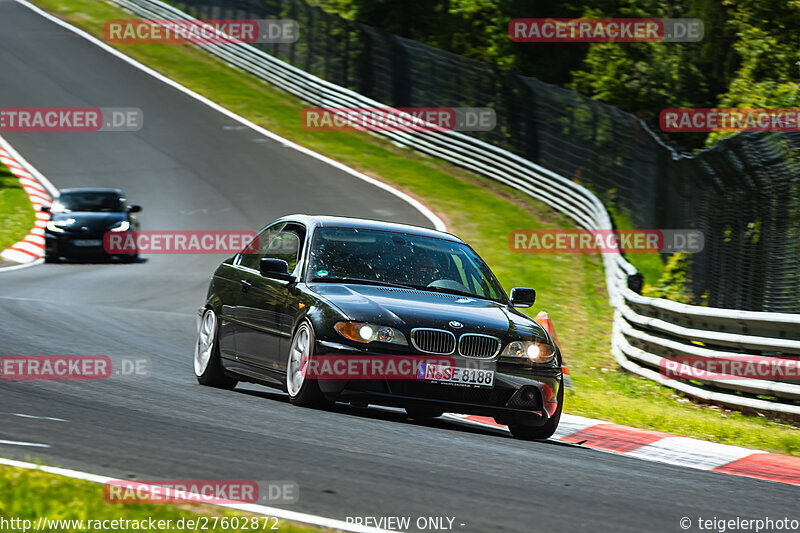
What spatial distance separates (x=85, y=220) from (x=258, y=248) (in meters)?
14.2

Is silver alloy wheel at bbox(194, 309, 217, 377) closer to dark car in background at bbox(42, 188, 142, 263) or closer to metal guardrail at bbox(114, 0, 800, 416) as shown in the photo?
metal guardrail at bbox(114, 0, 800, 416)

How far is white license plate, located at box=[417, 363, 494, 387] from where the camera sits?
8.30m

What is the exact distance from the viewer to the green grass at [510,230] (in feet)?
35.2

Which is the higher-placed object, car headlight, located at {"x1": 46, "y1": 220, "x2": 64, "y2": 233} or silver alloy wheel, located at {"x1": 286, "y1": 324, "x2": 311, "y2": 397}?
silver alloy wheel, located at {"x1": 286, "y1": 324, "x2": 311, "y2": 397}

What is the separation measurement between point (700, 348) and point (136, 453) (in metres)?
7.53

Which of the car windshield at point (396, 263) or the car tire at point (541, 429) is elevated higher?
the car windshield at point (396, 263)

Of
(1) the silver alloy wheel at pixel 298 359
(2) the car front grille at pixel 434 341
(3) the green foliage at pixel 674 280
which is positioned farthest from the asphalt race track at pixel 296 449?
(3) the green foliage at pixel 674 280

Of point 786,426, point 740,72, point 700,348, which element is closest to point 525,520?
point 786,426

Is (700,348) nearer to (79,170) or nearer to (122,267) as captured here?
(122,267)

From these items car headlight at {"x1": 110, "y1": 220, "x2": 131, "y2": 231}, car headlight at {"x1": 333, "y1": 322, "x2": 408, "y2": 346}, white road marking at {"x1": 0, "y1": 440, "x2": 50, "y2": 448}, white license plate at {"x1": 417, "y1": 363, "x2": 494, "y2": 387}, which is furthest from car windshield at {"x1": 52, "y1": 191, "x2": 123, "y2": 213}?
white road marking at {"x1": 0, "y1": 440, "x2": 50, "y2": 448}

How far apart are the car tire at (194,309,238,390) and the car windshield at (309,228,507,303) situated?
5.00ft

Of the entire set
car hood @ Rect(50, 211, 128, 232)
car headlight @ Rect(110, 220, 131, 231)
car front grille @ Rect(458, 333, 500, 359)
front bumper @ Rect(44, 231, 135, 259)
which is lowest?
front bumper @ Rect(44, 231, 135, 259)

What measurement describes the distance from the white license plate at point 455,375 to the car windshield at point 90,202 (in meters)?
17.2

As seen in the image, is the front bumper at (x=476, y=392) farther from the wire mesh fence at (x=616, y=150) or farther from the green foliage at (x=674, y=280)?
the green foliage at (x=674, y=280)
